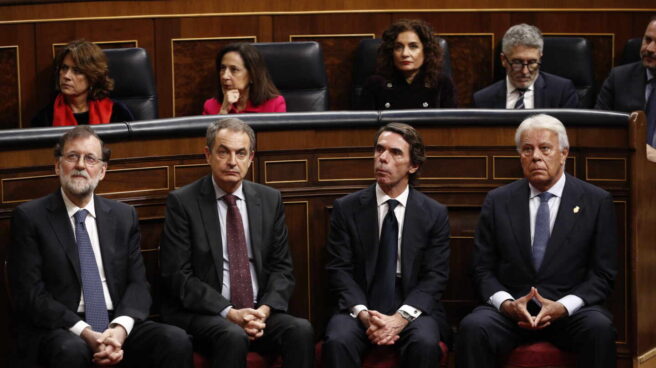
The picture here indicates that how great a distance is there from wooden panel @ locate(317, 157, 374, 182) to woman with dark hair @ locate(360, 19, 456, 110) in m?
0.67

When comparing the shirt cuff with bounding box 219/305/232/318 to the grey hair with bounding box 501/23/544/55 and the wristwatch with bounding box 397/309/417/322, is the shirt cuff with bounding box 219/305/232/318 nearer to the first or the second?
the wristwatch with bounding box 397/309/417/322

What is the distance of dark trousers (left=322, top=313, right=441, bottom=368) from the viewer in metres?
3.43

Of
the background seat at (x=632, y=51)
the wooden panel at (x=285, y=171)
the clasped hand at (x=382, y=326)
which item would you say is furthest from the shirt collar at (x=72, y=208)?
the background seat at (x=632, y=51)

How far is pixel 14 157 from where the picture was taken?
3.47 meters

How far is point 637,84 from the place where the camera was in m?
4.45

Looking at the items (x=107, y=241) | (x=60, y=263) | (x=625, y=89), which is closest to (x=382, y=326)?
(x=107, y=241)

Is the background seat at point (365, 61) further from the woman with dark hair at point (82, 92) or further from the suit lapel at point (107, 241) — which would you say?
the suit lapel at point (107, 241)

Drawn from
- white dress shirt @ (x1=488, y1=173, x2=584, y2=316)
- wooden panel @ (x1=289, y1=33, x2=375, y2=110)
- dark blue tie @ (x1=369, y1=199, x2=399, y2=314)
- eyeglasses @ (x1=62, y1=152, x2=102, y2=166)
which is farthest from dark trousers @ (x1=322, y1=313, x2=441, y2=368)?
wooden panel @ (x1=289, y1=33, x2=375, y2=110)

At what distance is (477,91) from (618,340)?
4.84 feet

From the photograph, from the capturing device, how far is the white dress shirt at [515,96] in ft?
14.8

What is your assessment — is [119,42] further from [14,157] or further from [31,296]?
[31,296]

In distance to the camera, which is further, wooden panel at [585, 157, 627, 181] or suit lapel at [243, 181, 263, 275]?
wooden panel at [585, 157, 627, 181]

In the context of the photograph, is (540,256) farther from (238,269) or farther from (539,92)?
(539,92)

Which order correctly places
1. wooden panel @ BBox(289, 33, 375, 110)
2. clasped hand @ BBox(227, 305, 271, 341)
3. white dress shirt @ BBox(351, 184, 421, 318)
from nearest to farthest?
clasped hand @ BBox(227, 305, 271, 341) → white dress shirt @ BBox(351, 184, 421, 318) → wooden panel @ BBox(289, 33, 375, 110)
